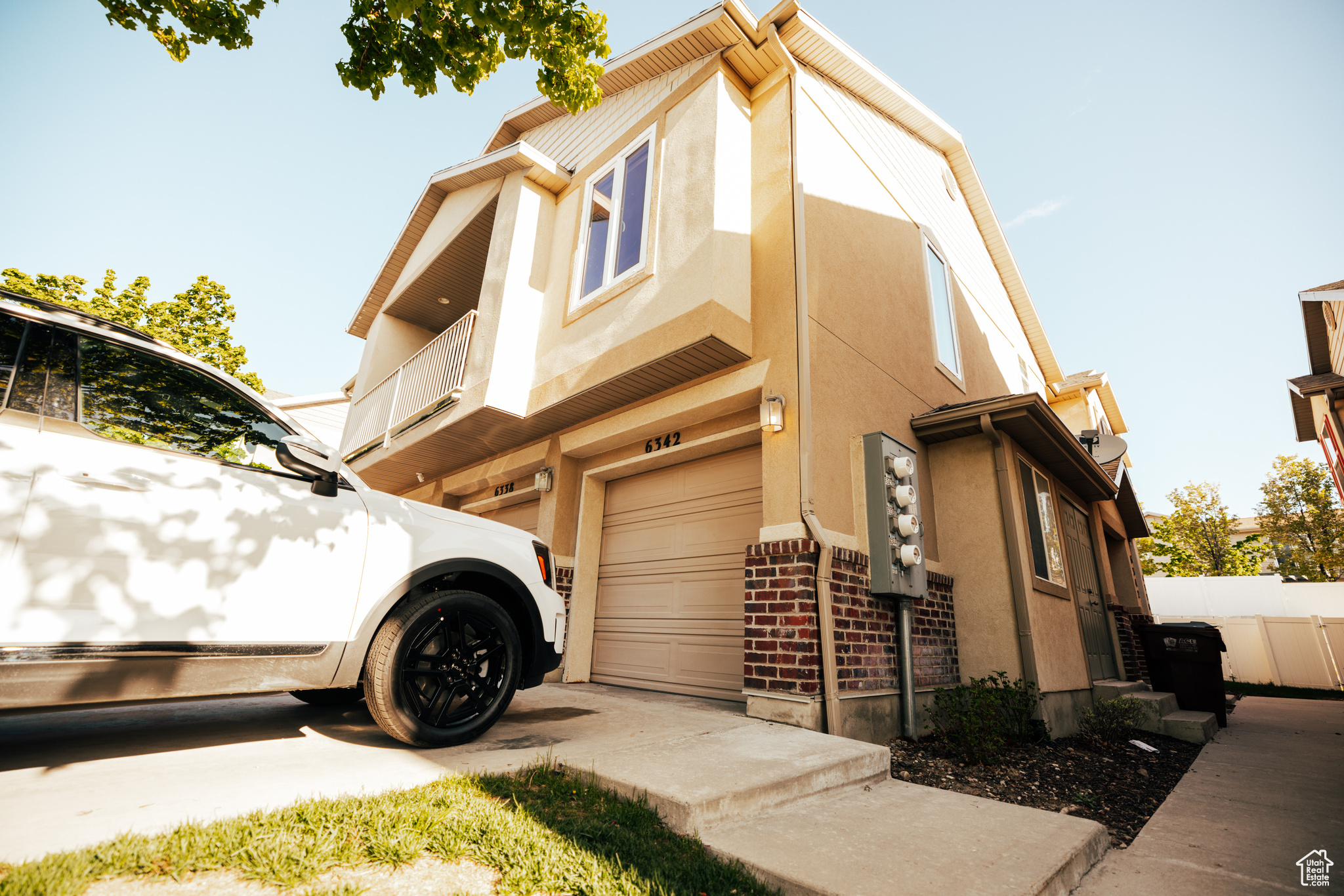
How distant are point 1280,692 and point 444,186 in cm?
2094

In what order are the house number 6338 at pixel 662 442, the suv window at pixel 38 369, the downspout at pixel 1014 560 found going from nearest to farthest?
the suv window at pixel 38 369, the downspout at pixel 1014 560, the house number 6338 at pixel 662 442

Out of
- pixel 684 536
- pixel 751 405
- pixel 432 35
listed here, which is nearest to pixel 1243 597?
pixel 684 536

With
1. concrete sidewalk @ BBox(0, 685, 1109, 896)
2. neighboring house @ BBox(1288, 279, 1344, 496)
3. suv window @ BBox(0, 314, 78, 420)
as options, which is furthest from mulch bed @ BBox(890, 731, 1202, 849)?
neighboring house @ BBox(1288, 279, 1344, 496)

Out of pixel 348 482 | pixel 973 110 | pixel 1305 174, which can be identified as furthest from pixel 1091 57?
pixel 348 482

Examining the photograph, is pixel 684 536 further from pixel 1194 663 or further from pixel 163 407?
pixel 1194 663

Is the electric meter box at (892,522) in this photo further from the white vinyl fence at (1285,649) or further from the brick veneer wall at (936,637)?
the white vinyl fence at (1285,649)

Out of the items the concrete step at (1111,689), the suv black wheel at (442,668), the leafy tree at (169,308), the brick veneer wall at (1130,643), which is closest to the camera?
the suv black wheel at (442,668)

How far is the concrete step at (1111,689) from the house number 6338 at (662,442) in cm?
605

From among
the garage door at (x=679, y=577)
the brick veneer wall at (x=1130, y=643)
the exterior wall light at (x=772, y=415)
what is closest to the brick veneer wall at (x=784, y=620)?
the garage door at (x=679, y=577)

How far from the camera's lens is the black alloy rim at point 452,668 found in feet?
9.77

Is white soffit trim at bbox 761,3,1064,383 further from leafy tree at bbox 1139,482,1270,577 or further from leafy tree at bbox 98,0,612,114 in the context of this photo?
leafy tree at bbox 1139,482,1270,577

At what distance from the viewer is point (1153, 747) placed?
19.2 feet

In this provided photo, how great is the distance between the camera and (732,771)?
2.76m

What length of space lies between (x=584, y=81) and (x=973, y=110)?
8855 millimetres
